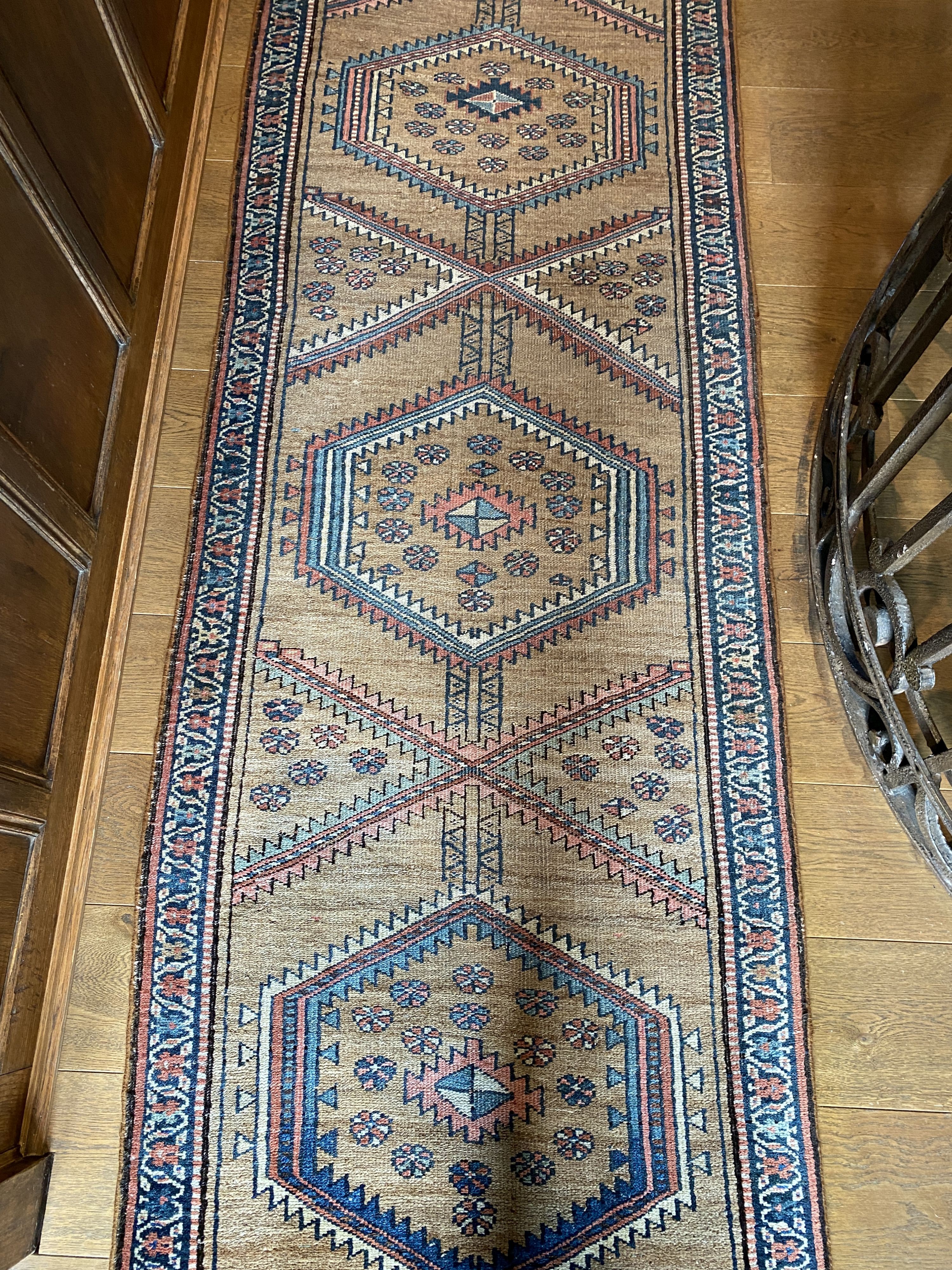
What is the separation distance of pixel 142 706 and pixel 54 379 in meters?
0.50

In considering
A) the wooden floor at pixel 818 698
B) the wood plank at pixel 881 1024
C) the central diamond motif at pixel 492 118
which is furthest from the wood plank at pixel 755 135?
the wood plank at pixel 881 1024

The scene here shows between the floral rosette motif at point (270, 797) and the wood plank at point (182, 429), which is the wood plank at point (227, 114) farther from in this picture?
the floral rosette motif at point (270, 797)

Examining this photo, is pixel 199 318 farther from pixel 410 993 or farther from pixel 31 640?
pixel 410 993

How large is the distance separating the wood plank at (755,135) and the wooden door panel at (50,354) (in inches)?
47.6

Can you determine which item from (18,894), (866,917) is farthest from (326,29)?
(866,917)

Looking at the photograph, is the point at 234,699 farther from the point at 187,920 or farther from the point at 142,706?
the point at 187,920

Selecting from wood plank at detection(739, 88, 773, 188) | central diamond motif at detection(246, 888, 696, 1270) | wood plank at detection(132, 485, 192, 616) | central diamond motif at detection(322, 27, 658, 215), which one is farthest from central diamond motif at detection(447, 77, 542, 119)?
central diamond motif at detection(246, 888, 696, 1270)

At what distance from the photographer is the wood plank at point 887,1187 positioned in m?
1.26

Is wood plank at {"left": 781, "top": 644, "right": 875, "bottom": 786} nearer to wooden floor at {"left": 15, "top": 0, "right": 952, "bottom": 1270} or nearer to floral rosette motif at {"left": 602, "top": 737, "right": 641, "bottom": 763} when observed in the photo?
wooden floor at {"left": 15, "top": 0, "right": 952, "bottom": 1270}

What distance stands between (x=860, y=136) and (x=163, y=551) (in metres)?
1.53

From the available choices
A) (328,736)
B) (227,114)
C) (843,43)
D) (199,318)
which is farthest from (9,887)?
(843,43)

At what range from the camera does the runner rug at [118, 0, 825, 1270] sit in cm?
128

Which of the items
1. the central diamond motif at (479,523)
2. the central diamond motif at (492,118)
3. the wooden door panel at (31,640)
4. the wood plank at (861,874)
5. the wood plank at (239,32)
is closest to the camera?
the wooden door panel at (31,640)

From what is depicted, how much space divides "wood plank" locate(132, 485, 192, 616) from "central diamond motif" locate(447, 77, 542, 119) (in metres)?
0.93
